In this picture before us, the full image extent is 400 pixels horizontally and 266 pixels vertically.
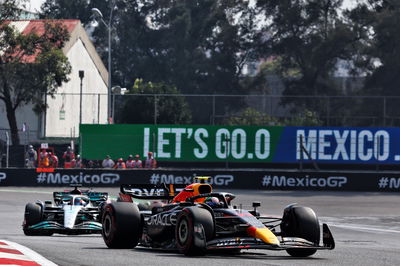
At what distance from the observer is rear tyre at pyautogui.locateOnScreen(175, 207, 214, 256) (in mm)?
12133

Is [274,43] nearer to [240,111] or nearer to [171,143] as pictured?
[240,111]

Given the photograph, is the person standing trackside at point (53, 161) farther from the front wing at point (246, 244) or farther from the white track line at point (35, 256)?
the front wing at point (246, 244)

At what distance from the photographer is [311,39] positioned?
6575 cm

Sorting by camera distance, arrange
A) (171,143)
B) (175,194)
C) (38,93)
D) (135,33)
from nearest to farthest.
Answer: (175,194)
(171,143)
(38,93)
(135,33)

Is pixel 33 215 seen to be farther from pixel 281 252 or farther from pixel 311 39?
pixel 311 39

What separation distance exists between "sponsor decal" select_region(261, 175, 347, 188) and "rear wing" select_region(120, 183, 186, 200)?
1977 centimetres

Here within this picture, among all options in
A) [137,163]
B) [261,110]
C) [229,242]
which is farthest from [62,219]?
[261,110]

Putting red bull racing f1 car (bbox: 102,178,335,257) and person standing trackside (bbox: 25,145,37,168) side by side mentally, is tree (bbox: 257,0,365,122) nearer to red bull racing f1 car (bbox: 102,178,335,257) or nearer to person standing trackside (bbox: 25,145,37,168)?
person standing trackside (bbox: 25,145,37,168)

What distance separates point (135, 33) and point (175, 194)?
241ft

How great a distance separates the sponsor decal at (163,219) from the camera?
1359 cm

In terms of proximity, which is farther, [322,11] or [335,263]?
[322,11]

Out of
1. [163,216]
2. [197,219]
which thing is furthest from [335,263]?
[163,216]

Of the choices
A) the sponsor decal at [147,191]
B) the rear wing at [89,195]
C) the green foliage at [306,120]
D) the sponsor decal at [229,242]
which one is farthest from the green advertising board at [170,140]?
the sponsor decal at [229,242]

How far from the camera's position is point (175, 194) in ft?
53.0
